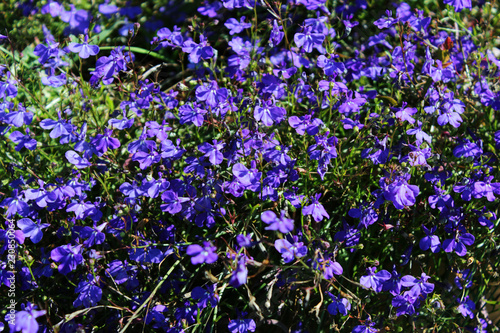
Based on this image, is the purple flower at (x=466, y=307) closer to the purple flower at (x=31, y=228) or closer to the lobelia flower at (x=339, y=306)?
the lobelia flower at (x=339, y=306)

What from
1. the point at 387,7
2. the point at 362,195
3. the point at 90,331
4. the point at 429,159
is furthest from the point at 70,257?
the point at 387,7

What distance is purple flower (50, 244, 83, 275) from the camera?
1640mm

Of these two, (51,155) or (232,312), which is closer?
(232,312)

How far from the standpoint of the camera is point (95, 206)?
69.8 inches

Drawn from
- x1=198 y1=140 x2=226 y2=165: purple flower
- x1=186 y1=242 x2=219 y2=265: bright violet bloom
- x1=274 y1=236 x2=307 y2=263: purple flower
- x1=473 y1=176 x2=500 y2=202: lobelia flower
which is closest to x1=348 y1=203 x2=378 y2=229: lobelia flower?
x1=274 y1=236 x2=307 y2=263: purple flower

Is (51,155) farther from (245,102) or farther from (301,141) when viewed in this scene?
(301,141)

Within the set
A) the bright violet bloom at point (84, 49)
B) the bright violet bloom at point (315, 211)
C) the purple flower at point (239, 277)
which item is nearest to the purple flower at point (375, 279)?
the bright violet bloom at point (315, 211)

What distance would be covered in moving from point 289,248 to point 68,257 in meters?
0.76

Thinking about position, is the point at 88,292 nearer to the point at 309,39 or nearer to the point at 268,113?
the point at 268,113

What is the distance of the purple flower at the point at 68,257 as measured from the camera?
5.38 ft

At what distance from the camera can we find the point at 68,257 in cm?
166

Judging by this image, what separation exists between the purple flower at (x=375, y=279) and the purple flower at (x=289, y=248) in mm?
256

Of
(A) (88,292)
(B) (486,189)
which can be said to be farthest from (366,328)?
(A) (88,292)

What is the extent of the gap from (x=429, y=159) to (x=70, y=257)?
1.35 m
